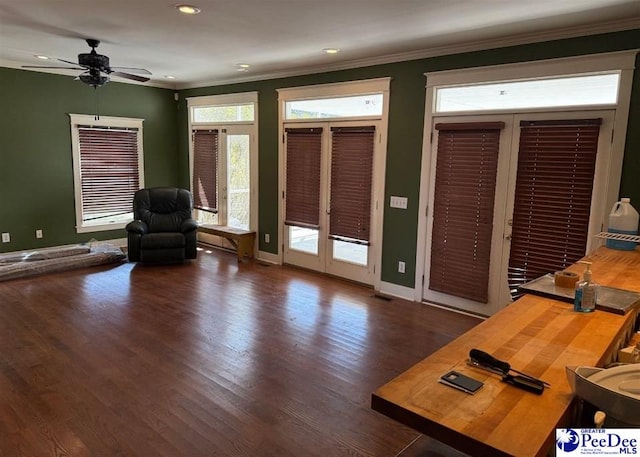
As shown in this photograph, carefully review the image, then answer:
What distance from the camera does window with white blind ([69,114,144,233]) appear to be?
671cm

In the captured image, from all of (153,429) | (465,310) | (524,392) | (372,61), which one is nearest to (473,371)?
(524,392)

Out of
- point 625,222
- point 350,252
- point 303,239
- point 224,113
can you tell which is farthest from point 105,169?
point 625,222

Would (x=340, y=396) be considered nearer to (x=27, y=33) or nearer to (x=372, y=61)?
(x=372, y=61)

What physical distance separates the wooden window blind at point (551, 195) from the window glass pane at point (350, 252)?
181 centimetres

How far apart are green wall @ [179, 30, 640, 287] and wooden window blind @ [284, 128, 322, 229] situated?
0.30 meters

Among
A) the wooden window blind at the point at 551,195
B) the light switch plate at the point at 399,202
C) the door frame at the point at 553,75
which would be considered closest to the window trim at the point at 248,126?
the light switch plate at the point at 399,202

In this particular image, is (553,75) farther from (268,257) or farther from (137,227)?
(137,227)

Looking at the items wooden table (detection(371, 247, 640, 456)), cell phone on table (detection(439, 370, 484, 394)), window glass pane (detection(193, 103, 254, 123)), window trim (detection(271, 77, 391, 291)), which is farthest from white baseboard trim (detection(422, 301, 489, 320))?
window glass pane (detection(193, 103, 254, 123))

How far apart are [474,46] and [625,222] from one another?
2113mm

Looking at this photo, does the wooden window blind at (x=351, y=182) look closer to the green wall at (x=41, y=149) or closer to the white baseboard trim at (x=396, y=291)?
the white baseboard trim at (x=396, y=291)

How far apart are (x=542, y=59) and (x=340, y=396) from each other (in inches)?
Result: 131

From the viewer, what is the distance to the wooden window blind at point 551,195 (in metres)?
3.67

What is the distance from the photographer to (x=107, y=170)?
7.05 m

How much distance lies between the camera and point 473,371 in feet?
4.89
